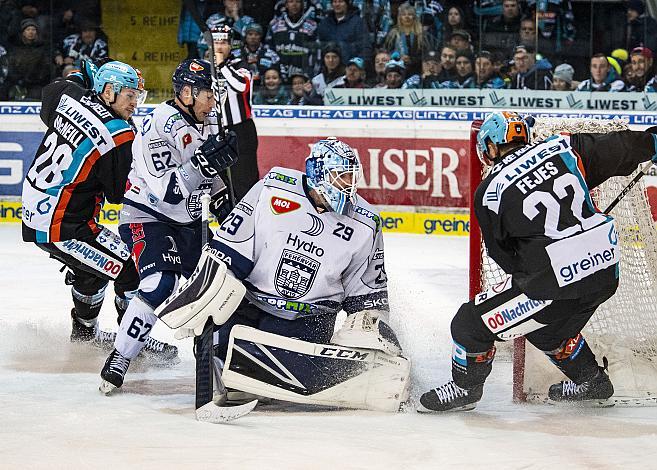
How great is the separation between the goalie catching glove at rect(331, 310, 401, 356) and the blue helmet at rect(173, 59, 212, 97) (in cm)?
115

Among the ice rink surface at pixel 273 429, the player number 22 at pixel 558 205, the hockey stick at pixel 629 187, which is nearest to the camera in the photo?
the ice rink surface at pixel 273 429

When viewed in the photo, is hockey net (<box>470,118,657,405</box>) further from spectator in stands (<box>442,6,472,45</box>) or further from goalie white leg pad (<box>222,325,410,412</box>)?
spectator in stands (<box>442,6,472,45</box>)

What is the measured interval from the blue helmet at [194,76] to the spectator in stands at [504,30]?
14.1ft

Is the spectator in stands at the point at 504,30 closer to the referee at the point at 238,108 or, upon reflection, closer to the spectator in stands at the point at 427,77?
the spectator in stands at the point at 427,77

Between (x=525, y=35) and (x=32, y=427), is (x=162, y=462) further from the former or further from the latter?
(x=525, y=35)

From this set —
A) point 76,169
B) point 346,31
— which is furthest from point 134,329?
point 346,31

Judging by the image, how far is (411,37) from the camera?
8.67 meters

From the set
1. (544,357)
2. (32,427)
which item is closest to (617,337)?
(544,357)

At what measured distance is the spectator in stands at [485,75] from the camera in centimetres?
849

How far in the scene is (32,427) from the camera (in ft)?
12.5

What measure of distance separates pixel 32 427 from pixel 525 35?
5624 millimetres

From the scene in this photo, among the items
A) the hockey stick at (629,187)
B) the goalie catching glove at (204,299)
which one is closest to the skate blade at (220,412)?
the goalie catching glove at (204,299)

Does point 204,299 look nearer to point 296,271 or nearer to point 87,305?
point 296,271

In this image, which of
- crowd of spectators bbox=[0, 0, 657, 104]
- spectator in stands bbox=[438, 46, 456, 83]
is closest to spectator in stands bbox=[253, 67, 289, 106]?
crowd of spectators bbox=[0, 0, 657, 104]
